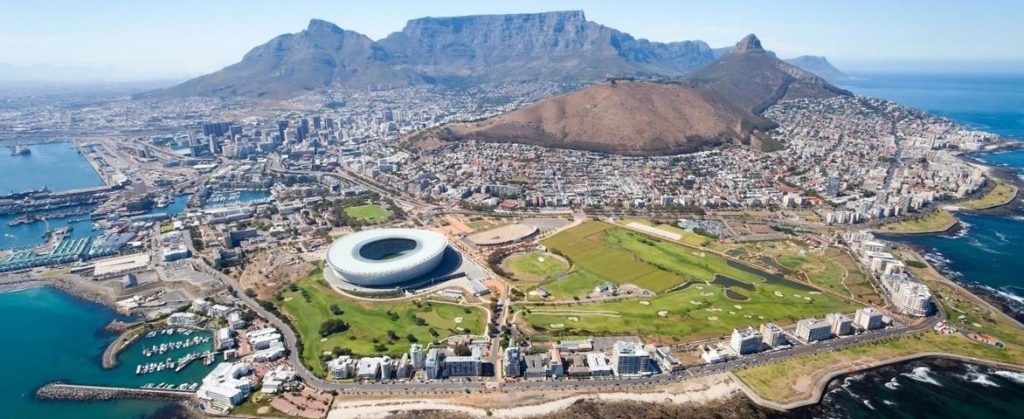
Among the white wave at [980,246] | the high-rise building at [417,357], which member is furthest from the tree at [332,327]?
the white wave at [980,246]

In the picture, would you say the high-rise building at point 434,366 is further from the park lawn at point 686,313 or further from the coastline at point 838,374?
the coastline at point 838,374

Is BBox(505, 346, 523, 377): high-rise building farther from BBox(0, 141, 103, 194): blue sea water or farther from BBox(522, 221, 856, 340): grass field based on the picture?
BBox(0, 141, 103, 194): blue sea water

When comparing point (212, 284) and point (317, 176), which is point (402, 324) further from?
point (317, 176)

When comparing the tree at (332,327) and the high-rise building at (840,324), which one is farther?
the tree at (332,327)

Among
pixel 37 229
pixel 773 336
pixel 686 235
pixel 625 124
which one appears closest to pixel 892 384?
pixel 773 336

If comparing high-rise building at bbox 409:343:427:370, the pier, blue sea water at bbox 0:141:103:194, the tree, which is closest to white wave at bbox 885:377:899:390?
high-rise building at bbox 409:343:427:370
